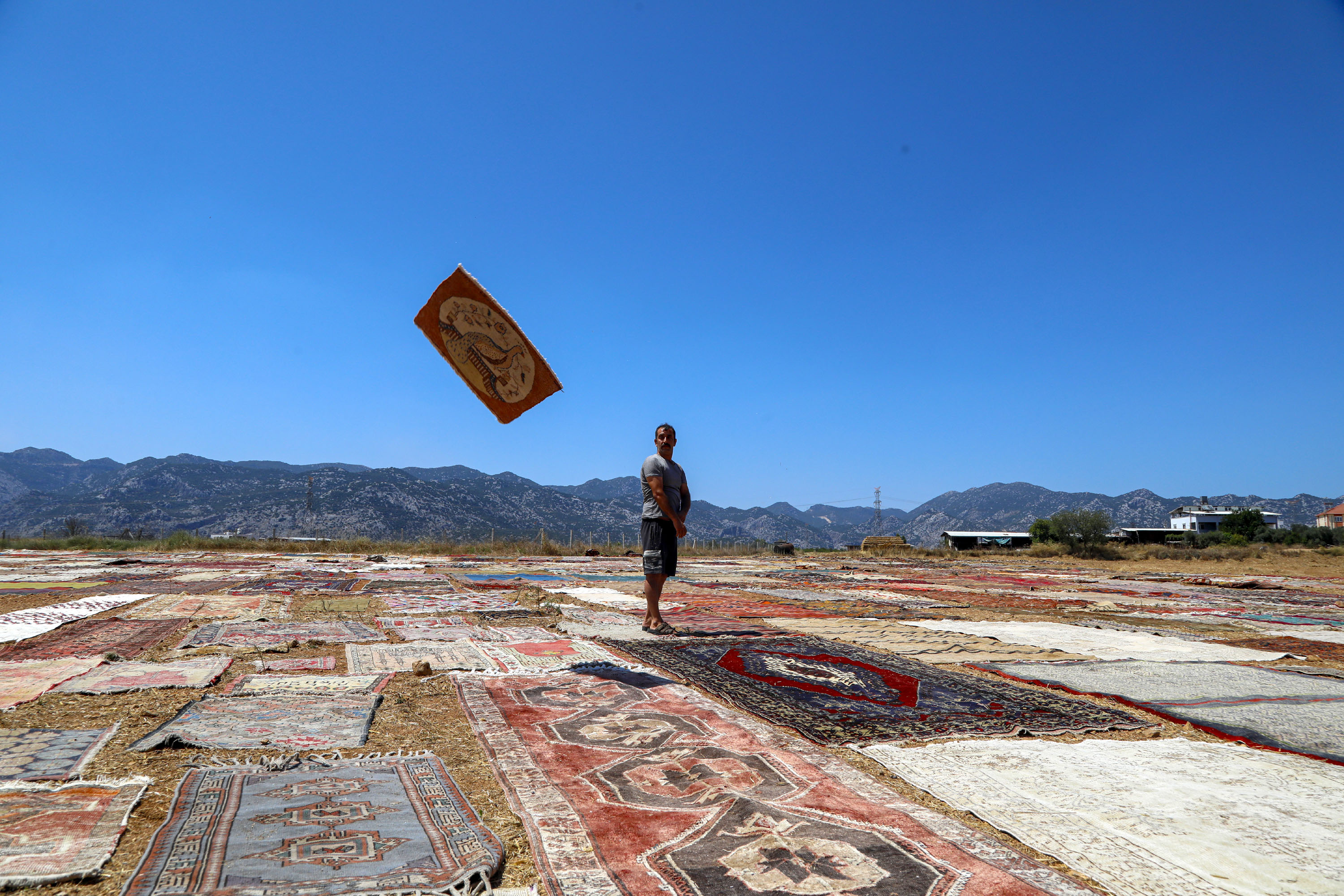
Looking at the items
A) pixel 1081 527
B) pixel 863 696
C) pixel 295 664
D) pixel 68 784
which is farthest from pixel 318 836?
pixel 1081 527

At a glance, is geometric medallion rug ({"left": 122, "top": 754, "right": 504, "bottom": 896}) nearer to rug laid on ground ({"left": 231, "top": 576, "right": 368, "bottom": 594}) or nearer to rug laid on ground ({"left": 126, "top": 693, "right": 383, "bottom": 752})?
rug laid on ground ({"left": 126, "top": 693, "right": 383, "bottom": 752})

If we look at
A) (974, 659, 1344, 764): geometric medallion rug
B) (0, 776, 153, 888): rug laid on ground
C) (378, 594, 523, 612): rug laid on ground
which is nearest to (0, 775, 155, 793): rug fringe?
(0, 776, 153, 888): rug laid on ground

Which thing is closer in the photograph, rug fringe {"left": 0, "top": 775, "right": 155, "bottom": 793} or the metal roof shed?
rug fringe {"left": 0, "top": 775, "right": 155, "bottom": 793}

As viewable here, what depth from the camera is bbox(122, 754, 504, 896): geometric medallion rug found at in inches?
65.7

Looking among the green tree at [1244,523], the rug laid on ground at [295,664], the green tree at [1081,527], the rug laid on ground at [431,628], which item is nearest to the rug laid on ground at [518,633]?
the rug laid on ground at [431,628]

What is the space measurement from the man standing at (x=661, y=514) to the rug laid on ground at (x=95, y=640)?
11.7 ft

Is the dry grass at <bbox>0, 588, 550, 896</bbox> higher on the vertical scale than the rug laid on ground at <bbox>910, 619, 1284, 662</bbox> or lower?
higher

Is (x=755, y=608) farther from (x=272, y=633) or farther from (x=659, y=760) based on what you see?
(x=659, y=760)

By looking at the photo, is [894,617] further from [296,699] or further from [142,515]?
[142,515]

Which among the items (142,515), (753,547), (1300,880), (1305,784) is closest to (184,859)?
(1300,880)

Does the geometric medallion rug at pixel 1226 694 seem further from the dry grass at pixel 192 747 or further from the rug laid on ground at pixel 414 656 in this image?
the rug laid on ground at pixel 414 656

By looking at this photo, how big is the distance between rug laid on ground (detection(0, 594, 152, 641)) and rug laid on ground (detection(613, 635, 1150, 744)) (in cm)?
449

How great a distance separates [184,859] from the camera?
5.76 ft

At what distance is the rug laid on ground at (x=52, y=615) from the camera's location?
535 centimetres
